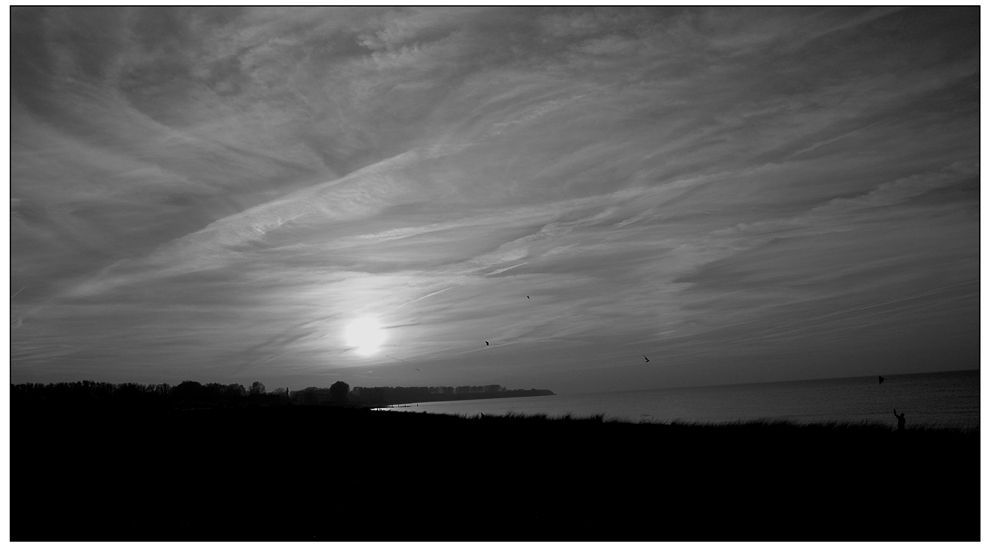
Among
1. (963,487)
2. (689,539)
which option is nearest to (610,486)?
(689,539)

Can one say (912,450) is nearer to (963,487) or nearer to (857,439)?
(857,439)

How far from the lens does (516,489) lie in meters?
14.0

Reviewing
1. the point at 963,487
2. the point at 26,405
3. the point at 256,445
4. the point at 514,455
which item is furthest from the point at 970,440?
the point at 26,405

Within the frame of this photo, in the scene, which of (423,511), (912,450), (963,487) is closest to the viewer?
(423,511)

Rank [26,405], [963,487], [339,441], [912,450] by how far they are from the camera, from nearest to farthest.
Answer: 1. [963,487]
2. [912,450]
3. [339,441]
4. [26,405]

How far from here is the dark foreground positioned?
1090 cm

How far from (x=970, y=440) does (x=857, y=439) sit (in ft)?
11.1

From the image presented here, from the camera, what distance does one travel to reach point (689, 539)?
34.9 feet

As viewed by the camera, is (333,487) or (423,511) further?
(333,487)

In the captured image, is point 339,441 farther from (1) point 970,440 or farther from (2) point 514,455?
(1) point 970,440

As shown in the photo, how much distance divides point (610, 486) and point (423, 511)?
15.9 ft

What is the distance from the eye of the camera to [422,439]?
79.6ft

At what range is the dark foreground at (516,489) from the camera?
35.8 ft

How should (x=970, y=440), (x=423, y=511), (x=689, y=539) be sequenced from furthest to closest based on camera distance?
(x=970, y=440)
(x=423, y=511)
(x=689, y=539)
